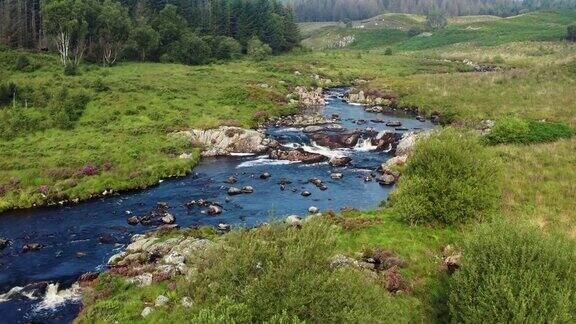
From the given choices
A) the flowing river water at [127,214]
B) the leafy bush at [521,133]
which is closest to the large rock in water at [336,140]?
the flowing river water at [127,214]

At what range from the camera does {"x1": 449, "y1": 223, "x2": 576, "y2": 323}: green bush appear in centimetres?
2097

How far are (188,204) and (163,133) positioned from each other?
22940 mm

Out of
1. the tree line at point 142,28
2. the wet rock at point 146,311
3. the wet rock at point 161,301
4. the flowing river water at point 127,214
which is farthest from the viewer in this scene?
the tree line at point 142,28

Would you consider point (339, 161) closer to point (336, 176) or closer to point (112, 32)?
point (336, 176)

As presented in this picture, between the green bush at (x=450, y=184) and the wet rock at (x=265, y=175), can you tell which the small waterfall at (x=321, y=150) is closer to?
the wet rock at (x=265, y=175)

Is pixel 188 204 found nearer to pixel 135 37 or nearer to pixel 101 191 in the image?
pixel 101 191

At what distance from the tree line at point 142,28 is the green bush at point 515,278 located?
88.1 m

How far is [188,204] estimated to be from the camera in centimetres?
4734

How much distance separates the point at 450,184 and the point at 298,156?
28.1m

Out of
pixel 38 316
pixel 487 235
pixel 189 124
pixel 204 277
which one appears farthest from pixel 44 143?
pixel 487 235

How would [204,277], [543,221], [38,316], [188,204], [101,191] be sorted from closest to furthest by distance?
1. [204,277]
2. [38,316]
3. [543,221]
4. [188,204]
5. [101,191]

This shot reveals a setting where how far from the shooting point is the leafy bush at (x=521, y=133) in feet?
196

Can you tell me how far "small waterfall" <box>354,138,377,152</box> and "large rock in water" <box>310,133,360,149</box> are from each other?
50 centimetres

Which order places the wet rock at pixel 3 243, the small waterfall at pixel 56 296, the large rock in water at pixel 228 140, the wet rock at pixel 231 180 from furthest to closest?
the large rock in water at pixel 228 140
the wet rock at pixel 231 180
the wet rock at pixel 3 243
the small waterfall at pixel 56 296
